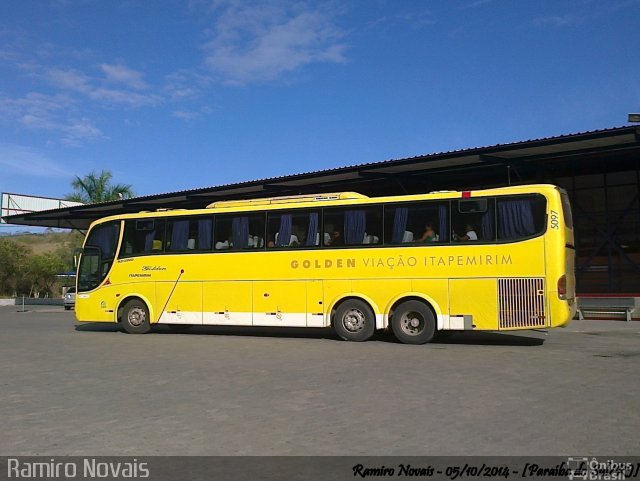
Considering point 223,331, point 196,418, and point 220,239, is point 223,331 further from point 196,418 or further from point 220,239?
point 196,418

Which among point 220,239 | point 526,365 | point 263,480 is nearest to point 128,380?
point 263,480

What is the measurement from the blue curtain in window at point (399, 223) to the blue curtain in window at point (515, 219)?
7.27 ft

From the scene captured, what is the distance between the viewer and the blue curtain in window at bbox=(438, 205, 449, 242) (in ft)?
45.7

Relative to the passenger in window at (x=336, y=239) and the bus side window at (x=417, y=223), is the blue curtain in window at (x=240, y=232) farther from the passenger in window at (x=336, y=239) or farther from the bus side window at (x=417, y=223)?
the bus side window at (x=417, y=223)

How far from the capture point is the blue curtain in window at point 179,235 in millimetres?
16969

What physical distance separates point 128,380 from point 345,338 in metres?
6.75

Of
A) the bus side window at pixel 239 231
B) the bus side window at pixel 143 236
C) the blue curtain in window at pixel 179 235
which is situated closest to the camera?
the bus side window at pixel 239 231

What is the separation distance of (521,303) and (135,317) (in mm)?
10802

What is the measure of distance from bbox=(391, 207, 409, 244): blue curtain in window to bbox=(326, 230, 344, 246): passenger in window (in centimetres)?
137

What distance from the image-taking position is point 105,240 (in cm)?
1800

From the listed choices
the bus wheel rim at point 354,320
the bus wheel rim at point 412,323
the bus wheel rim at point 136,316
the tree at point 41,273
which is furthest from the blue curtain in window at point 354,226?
the tree at point 41,273

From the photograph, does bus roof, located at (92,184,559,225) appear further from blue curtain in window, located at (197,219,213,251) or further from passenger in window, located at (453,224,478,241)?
passenger in window, located at (453,224,478,241)

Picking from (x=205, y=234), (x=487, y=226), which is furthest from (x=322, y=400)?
(x=205, y=234)

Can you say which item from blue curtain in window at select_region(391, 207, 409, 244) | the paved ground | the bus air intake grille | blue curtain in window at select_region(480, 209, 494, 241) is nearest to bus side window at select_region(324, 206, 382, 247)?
blue curtain in window at select_region(391, 207, 409, 244)
